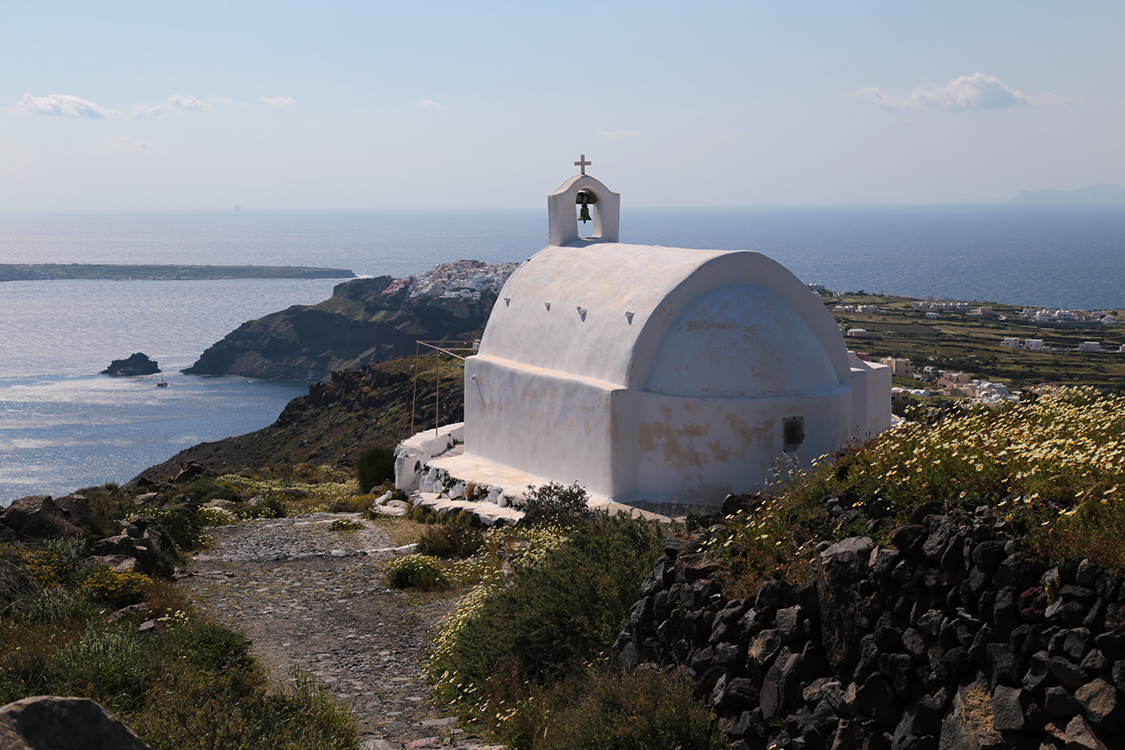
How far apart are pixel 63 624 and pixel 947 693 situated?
799 cm

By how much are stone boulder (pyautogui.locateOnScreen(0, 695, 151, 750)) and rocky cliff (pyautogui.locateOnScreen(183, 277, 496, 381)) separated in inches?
4851

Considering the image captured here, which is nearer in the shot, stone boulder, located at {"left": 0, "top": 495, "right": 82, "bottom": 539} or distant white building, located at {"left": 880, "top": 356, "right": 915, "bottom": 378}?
stone boulder, located at {"left": 0, "top": 495, "right": 82, "bottom": 539}

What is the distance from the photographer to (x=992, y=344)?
7769cm

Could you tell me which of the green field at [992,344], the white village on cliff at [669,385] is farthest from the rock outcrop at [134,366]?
the white village on cliff at [669,385]

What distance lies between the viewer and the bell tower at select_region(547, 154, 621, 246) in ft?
64.9

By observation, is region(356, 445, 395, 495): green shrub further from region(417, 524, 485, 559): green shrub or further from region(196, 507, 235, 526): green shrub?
region(417, 524, 485, 559): green shrub

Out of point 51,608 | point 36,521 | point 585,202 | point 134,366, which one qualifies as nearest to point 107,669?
point 51,608

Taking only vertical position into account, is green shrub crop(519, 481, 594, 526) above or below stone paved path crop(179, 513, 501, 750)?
above

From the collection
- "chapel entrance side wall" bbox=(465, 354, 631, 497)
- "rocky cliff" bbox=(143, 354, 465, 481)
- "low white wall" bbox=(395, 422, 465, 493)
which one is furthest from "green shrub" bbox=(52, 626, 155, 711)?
"rocky cliff" bbox=(143, 354, 465, 481)

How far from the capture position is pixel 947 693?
5.67 meters

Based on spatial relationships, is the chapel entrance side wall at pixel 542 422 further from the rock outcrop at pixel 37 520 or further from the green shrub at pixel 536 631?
the rock outcrop at pixel 37 520

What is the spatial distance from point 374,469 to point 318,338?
122222 mm

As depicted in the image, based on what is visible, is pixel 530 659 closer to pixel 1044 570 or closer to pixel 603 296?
pixel 1044 570

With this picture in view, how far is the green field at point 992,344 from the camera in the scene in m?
61.0
